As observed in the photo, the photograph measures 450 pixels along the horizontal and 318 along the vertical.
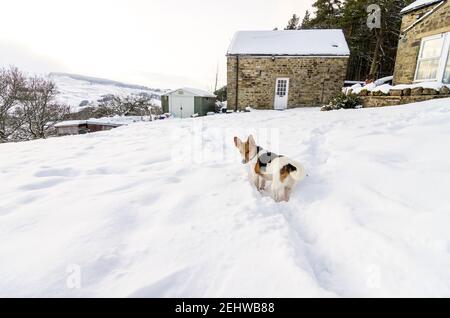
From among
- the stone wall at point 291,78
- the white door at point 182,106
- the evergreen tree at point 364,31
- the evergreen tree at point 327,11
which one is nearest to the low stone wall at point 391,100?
the stone wall at point 291,78

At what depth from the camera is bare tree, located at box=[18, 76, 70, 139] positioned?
1730cm

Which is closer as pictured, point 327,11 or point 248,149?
point 248,149

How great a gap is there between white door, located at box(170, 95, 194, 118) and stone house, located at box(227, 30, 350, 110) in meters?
5.10

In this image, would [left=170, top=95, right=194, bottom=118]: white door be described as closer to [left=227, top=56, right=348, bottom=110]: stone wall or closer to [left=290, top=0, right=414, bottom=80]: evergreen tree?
[left=227, top=56, right=348, bottom=110]: stone wall

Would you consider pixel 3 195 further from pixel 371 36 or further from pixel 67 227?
pixel 371 36

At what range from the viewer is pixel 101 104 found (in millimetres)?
24688

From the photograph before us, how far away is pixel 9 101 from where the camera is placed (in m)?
16.3

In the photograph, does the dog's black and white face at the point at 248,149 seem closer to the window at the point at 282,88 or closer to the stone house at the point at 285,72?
the stone house at the point at 285,72

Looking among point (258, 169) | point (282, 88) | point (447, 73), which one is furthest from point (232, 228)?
point (282, 88)

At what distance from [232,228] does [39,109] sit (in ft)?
72.5

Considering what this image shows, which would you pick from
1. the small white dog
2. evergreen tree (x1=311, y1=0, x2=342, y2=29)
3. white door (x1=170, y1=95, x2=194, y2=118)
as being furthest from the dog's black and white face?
evergreen tree (x1=311, y1=0, x2=342, y2=29)

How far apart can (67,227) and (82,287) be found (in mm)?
750

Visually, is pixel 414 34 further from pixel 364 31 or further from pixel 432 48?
pixel 364 31
